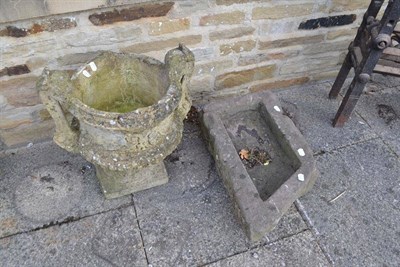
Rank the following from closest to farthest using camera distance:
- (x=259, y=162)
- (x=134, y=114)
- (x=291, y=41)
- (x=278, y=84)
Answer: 1. (x=134, y=114)
2. (x=259, y=162)
3. (x=291, y=41)
4. (x=278, y=84)

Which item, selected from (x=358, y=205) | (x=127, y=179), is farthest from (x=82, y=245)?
(x=358, y=205)

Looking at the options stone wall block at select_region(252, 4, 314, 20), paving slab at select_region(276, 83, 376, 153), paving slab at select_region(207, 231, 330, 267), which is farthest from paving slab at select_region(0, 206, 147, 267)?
stone wall block at select_region(252, 4, 314, 20)

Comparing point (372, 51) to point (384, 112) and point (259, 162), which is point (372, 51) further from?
point (259, 162)

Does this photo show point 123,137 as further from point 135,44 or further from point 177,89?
point 135,44

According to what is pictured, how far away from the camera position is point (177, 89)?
2111mm

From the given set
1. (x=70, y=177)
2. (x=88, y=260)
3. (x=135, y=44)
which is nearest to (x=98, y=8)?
(x=135, y=44)

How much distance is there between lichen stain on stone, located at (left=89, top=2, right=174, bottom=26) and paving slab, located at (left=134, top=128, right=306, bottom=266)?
1.13m

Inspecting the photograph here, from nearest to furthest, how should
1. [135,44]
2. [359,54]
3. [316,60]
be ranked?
[135,44] < [359,54] < [316,60]

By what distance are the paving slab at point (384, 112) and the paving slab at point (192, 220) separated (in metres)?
1.21

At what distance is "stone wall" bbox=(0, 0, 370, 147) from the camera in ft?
7.52

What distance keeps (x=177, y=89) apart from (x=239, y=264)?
1209 millimetres

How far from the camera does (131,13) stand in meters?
2.40

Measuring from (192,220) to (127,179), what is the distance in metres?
0.56

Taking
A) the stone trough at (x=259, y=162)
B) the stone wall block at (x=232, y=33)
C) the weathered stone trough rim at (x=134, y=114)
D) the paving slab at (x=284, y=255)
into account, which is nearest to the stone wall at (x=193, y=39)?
the stone wall block at (x=232, y=33)
